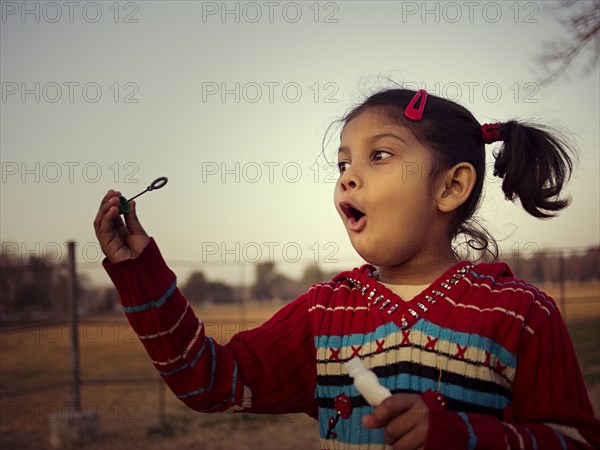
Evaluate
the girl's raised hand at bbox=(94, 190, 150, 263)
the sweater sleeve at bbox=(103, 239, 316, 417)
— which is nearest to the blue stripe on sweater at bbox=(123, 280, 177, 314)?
the sweater sleeve at bbox=(103, 239, 316, 417)

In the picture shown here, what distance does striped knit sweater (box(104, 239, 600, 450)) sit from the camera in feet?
5.08

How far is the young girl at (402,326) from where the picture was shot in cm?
155

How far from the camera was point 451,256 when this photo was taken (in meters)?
1.91

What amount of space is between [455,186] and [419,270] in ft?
0.93

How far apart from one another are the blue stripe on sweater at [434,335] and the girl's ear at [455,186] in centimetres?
40

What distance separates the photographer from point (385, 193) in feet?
5.78

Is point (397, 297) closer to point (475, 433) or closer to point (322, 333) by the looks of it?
point (322, 333)

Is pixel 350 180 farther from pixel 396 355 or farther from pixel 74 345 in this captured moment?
pixel 74 345

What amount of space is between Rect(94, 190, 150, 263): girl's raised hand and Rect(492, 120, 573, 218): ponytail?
1148 millimetres

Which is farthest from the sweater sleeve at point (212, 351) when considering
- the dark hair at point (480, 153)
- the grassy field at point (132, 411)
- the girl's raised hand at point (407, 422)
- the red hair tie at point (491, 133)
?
the grassy field at point (132, 411)

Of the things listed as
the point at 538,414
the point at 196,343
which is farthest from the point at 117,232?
the point at 538,414

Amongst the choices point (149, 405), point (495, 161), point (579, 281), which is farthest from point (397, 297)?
point (579, 281)

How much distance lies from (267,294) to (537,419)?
2230 centimetres

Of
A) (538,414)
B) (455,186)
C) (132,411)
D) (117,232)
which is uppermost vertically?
(455,186)
